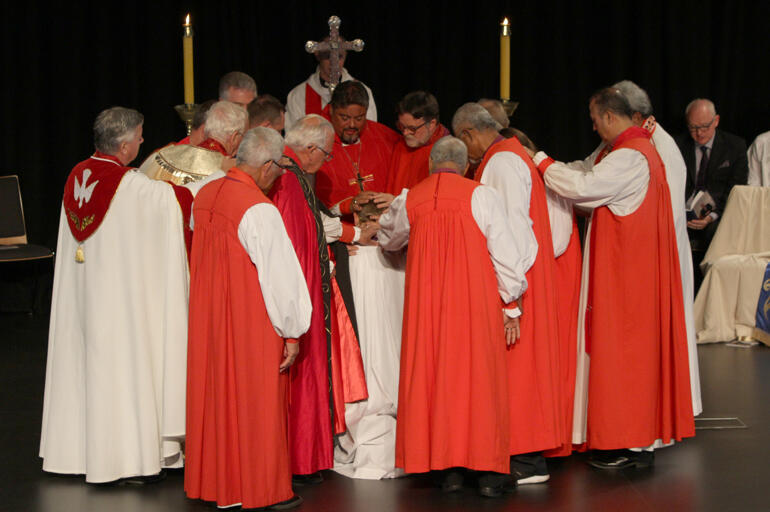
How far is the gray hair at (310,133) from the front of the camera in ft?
14.4

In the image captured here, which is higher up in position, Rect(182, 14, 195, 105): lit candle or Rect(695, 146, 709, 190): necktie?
Rect(182, 14, 195, 105): lit candle

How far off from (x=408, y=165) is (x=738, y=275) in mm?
3421

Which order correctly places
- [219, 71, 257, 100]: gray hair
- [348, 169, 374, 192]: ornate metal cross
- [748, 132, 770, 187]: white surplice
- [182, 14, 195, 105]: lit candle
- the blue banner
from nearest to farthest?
[348, 169, 374, 192]: ornate metal cross
[182, 14, 195, 105]: lit candle
[219, 71, 257, 100]: gray hair
the blue banner
[748, 132, 770, 187]: white surplice

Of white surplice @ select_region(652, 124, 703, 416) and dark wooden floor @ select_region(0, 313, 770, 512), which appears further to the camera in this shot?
white surplice @ select_region(652, 124, 703, 416)

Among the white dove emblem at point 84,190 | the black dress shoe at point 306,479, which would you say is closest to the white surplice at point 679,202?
the black dress shoe at point 306,479

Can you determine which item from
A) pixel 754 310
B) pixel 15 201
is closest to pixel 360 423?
pixel 754 310

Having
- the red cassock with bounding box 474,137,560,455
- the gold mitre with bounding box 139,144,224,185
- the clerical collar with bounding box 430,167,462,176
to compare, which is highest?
the gold mitre with bounding box 139,144,224,185

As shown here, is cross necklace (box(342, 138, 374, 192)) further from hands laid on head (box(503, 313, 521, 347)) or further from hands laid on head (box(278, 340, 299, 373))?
hands laid on head (box(278, 340, 299, 373))

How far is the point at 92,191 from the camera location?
444 cm

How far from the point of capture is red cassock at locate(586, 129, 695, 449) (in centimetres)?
464

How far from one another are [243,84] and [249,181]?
6.21 feet

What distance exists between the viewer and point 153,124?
26.6ft

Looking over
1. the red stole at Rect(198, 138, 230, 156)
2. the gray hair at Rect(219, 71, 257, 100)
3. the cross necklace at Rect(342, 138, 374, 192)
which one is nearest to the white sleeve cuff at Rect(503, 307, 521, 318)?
the cross necklace at Rect(342, 138, 374, 192)

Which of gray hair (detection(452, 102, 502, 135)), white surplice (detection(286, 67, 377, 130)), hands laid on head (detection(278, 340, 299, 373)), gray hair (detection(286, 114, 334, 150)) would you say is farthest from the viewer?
white surplice (detection(286, 67, 377, 130))
